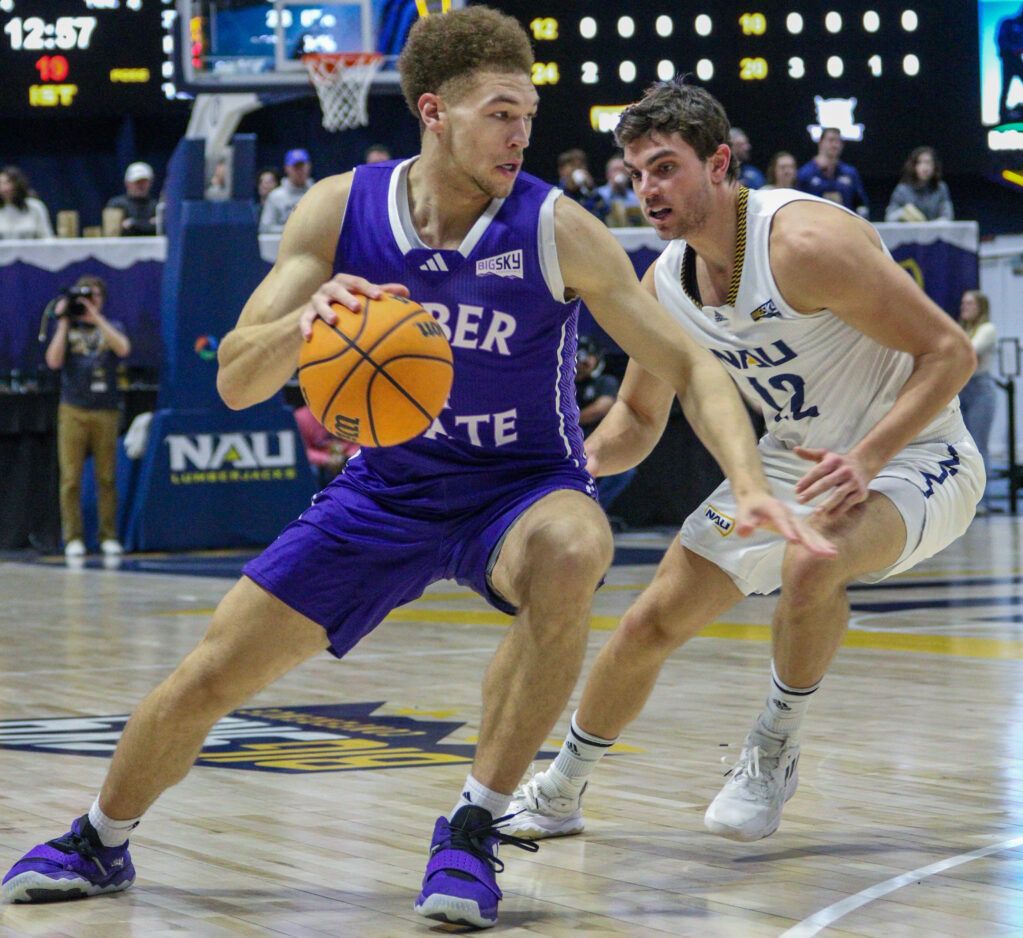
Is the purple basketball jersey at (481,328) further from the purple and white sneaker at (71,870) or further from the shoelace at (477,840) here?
the purple and white sneaker at (71,870)

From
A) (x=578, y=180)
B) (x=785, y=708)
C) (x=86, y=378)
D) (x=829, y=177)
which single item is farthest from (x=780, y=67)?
(x=785, y=708)

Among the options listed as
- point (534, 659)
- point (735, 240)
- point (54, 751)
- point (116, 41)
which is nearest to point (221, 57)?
point (116, 41)

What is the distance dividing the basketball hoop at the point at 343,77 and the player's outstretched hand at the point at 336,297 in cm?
1013

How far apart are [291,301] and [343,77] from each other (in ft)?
32.7

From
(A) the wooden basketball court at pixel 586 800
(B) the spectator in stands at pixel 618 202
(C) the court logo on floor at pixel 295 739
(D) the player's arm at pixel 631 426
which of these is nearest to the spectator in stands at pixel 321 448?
(B) the spectator in stands at pixel 618 202

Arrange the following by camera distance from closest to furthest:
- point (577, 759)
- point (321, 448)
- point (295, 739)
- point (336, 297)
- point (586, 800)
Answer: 1. point (336, 297)
2. point (577, 759)
3. point (586, 800)
4. point (295, 739)
5. point (321, 448)

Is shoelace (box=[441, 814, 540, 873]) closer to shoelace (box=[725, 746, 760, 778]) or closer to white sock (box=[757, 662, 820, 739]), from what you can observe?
shoelace (box=[725, 746, 760, 778])

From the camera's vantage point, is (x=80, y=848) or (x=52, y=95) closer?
(x=80, y=848)

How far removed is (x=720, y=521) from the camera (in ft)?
13.4

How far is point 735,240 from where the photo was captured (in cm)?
416

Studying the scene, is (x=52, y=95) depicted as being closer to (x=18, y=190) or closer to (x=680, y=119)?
(x=18, y=190)

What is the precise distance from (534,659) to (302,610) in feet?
1.58

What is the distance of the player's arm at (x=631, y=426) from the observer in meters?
4.32

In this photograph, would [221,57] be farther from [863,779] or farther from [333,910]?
A: [333,910]
